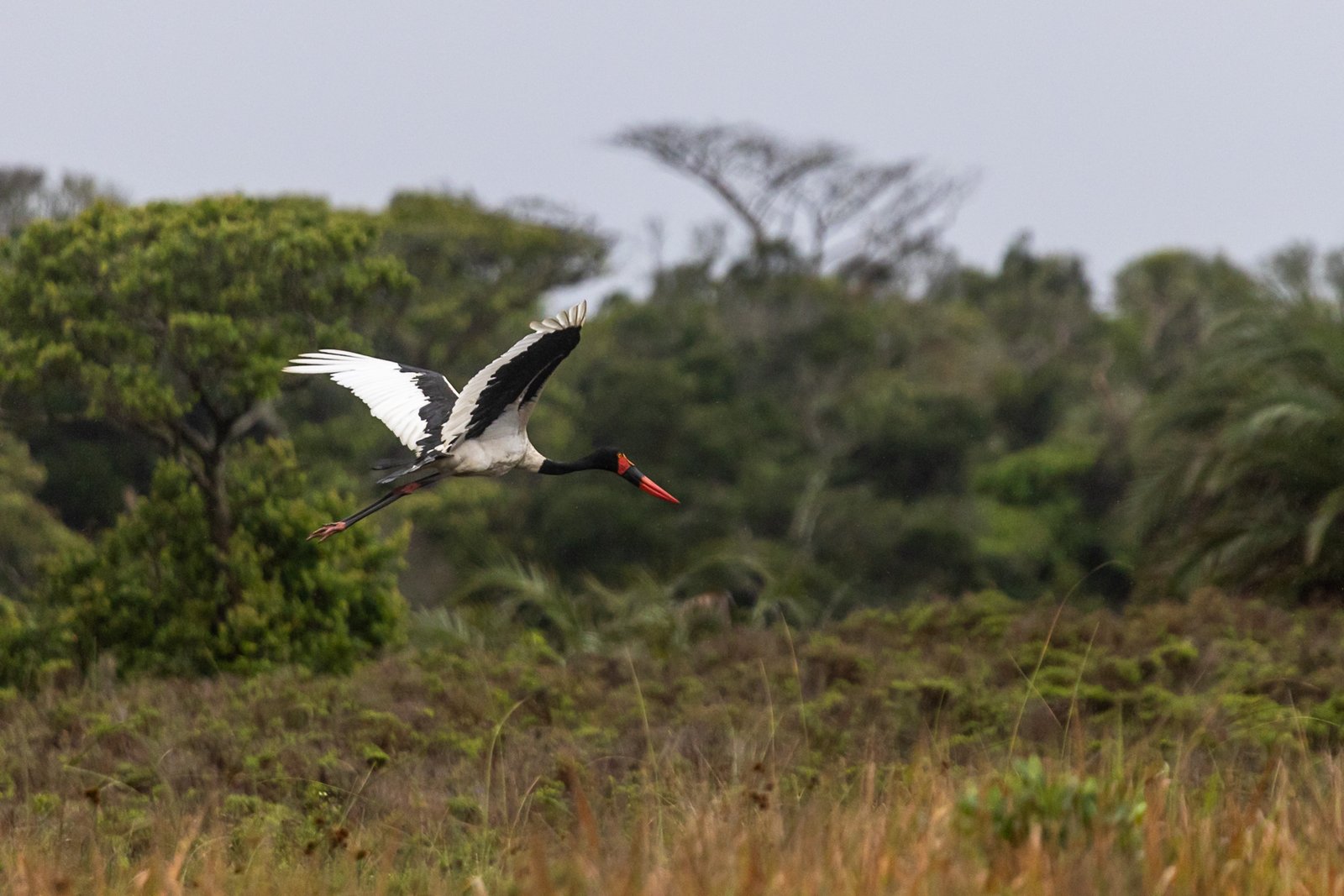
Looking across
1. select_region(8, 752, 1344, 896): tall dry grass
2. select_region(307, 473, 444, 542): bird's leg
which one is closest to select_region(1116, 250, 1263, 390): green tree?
select_region(307, 473, 444, 542): bird's leg

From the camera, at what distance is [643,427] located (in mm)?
29656

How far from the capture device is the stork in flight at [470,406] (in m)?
7.40

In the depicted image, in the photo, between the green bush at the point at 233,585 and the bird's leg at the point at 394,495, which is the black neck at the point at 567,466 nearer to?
the bird's leg at the point at 394,495

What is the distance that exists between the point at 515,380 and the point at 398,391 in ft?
3.89

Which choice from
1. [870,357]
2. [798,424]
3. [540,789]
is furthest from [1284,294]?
[870,357]

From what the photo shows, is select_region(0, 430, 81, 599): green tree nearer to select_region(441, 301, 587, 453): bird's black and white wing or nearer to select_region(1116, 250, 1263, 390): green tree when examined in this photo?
select_region(441, 301, 587, 453): bird's black and white wing

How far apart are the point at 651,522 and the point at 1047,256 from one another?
83.9 ft

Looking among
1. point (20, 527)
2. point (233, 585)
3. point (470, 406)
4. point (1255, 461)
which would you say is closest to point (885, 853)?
point (470, 406)

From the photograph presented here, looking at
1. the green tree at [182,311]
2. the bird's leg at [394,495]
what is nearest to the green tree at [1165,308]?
the green tree at [182,311]

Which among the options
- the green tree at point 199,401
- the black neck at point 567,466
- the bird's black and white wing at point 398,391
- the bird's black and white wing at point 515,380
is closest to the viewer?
the bird's black and white wing at point 515,380

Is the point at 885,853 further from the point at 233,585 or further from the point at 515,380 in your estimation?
the point at 233,585

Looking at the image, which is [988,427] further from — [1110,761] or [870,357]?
[1110,761]

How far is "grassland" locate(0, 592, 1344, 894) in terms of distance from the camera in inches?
178

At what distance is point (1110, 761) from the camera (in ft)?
20.7
